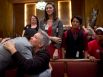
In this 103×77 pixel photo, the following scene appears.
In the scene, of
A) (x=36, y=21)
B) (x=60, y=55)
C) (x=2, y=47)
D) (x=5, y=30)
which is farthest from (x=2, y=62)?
(x=5, y=30)

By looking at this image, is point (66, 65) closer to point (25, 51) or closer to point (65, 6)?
point (25, 51)

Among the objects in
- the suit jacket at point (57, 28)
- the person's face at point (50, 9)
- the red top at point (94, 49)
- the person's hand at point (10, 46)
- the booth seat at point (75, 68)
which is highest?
the person's face at point (50, 9)

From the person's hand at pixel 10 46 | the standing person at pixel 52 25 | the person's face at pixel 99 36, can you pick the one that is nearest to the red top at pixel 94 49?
the person's face at pixel 99 36

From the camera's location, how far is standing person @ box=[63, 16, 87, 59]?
12.8 ft

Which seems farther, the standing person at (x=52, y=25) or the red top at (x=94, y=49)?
the standing person at (x=52, y=25)

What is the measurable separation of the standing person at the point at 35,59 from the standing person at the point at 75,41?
1.47 m

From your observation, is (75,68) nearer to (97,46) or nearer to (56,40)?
(56,40)

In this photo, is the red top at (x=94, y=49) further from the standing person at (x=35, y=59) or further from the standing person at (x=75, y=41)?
the standing person at (x=35, y=59)

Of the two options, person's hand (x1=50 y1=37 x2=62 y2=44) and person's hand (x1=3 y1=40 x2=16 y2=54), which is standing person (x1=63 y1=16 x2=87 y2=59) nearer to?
person's hand (x1=50 y1=37 x2=62 y2=44)

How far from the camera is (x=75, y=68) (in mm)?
3230

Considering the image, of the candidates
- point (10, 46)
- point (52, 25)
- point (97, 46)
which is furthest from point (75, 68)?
point (10, 46)

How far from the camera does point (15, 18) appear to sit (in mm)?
13211

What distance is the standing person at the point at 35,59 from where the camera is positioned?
7.49 ft

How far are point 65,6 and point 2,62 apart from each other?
10662 millimetres
